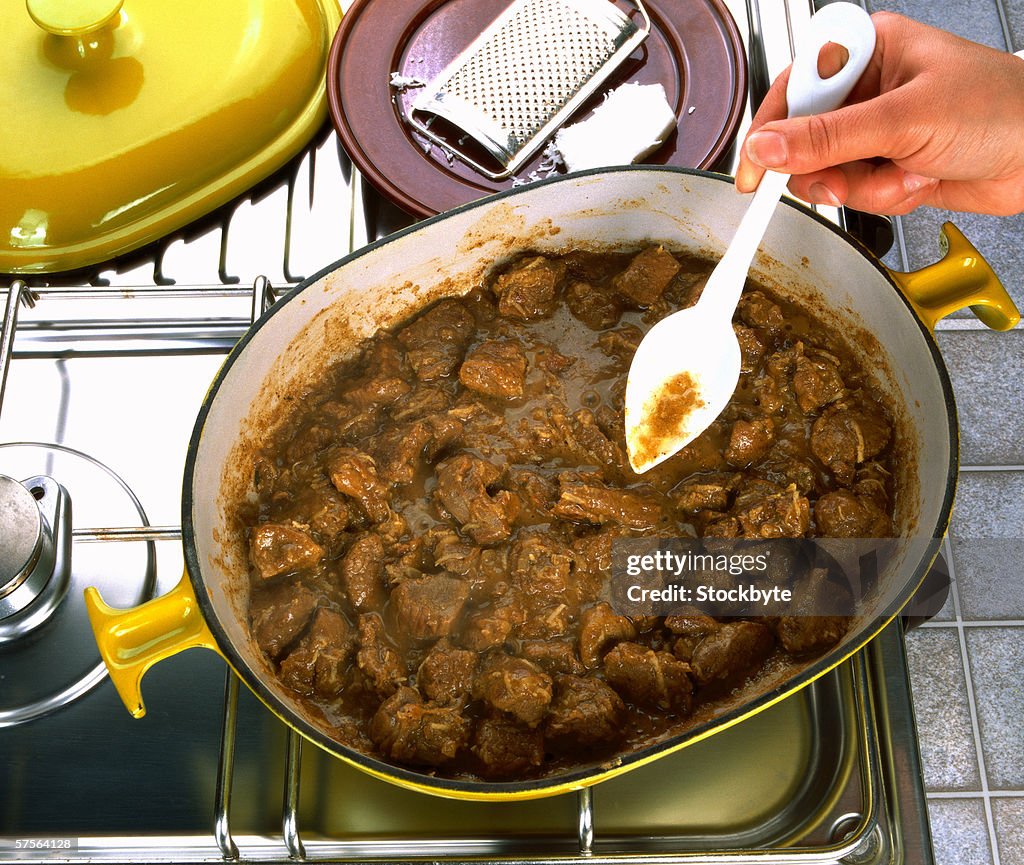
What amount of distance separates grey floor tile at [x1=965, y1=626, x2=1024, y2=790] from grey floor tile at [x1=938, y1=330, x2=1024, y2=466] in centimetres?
39

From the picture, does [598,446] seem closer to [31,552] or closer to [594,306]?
[594,306]

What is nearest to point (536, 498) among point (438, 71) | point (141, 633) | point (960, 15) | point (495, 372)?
point (495, 372)

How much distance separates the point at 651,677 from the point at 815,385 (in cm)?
55

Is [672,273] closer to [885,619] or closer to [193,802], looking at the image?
[885,619]

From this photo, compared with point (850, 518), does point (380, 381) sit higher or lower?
higher

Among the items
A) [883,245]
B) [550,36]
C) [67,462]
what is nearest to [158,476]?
[67,462]

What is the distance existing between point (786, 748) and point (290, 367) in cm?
97

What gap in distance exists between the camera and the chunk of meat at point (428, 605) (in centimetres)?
136

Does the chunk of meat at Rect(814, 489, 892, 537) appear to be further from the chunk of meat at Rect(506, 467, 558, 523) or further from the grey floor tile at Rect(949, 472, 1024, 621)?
the grey floor tile at Rect(949, 472, 1024, 621)

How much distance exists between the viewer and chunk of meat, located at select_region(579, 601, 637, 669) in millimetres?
1372

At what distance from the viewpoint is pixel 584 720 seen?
1299 millimetres

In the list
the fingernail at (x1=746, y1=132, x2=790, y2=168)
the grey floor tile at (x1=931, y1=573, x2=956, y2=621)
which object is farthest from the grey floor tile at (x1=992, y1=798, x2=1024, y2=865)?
the fingernail at (x1=746, y1=132, x2=790, y2=168)

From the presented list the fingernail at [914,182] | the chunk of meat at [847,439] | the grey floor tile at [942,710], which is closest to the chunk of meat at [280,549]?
the chunk of meat at [847,439]

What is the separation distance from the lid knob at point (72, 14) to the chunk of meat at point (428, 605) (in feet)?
3.25
